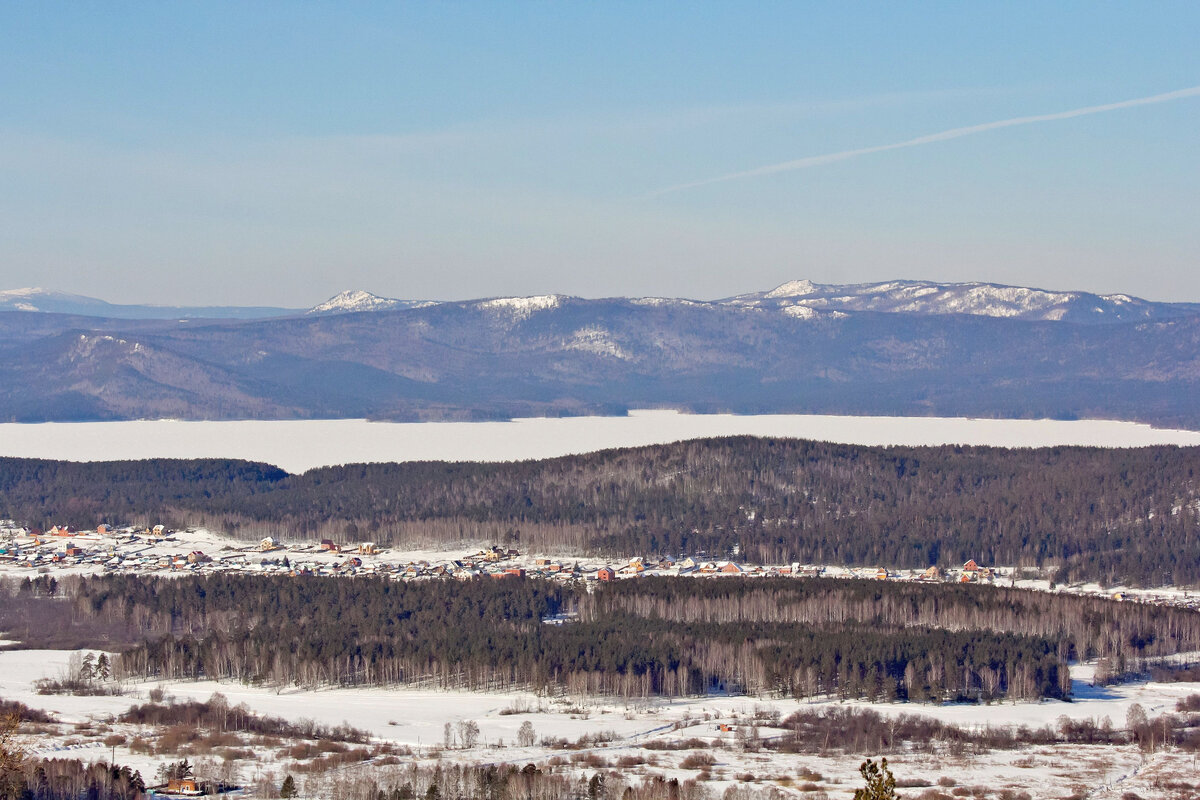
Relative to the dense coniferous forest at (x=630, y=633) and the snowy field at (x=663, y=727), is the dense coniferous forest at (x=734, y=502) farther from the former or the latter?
the snowy field at (x=663, y=727)

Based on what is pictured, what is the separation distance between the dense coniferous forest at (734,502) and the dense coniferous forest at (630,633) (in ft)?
81.5

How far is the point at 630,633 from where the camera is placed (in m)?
92.4

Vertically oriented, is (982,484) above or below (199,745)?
above

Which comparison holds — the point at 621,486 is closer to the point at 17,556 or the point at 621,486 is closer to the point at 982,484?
the point at 982,484

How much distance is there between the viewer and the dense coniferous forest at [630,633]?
83438mm

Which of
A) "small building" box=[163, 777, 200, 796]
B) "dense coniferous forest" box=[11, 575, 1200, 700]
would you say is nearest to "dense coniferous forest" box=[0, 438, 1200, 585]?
"dense coniferous forest" box=[11, 575, 1200, 700]

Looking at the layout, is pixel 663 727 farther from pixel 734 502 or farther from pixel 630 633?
pixel 734 502

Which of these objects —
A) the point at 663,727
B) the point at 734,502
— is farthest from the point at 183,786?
the point at 734,502

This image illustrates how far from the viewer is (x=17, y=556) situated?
133125 millimetres

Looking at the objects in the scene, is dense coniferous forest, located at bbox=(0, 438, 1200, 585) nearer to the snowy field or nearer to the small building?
the snowy field

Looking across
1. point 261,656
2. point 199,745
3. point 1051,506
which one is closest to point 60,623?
point 261,656

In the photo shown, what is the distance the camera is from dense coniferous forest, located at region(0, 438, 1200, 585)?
13238 cm

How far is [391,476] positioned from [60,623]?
233 ft

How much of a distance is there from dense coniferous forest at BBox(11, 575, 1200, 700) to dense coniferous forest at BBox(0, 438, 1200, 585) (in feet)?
81.5
